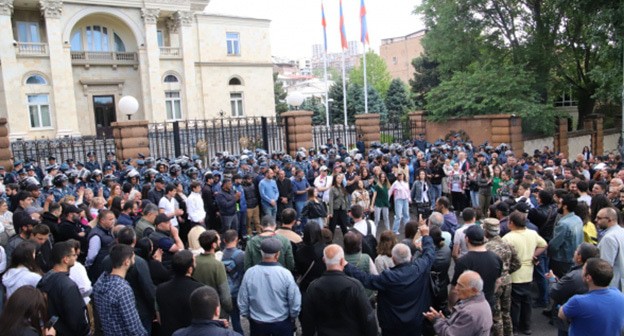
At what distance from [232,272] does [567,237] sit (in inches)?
177

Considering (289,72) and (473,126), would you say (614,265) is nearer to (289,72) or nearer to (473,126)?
(473,126)

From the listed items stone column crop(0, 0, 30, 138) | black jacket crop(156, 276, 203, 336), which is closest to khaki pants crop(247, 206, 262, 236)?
black jacket crop(156, 276, 203, 336)

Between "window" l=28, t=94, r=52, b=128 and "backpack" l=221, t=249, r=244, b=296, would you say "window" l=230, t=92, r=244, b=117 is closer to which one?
"window" l=28, t=94, r=52, b=128

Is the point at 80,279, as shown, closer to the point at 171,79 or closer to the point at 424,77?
the point at 171,79

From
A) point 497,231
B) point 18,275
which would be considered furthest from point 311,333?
point 18,275

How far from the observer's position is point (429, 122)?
Result: 2350 cm

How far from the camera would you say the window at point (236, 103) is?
136ft

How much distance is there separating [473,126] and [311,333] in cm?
1898

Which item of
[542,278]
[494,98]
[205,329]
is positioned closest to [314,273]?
[205,329]

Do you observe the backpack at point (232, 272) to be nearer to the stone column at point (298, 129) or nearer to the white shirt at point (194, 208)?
the white shirt at point (194, 208)

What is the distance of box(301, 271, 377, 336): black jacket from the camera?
4.54 metres

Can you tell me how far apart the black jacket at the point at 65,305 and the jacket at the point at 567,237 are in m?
5.91

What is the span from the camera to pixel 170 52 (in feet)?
126

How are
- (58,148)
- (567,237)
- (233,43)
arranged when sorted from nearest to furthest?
(567,237)
(58,148)
(233,43)
